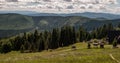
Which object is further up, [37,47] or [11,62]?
[11,62]

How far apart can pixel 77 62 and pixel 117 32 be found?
125 meters

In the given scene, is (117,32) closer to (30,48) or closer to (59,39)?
(59,39)

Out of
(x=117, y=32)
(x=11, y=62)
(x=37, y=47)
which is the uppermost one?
(x=11, y=62)

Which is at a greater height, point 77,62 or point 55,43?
point 77,62

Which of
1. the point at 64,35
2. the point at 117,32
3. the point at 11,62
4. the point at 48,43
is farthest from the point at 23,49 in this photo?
the point at 11,62

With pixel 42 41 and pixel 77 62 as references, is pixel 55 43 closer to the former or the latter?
pixel 42 41

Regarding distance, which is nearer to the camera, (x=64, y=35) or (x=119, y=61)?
(x=119, y=61)

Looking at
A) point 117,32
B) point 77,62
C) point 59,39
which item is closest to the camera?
point 77,62

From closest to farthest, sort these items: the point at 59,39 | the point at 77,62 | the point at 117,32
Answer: the point at 77,62, the point at 117,32, the point at 59,39

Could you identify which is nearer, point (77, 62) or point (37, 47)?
point (77, 62)

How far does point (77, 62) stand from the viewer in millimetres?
63531

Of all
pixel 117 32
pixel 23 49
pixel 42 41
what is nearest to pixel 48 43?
pixel 42 41

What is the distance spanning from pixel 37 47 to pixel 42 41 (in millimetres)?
6638

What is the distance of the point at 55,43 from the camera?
194000mm
